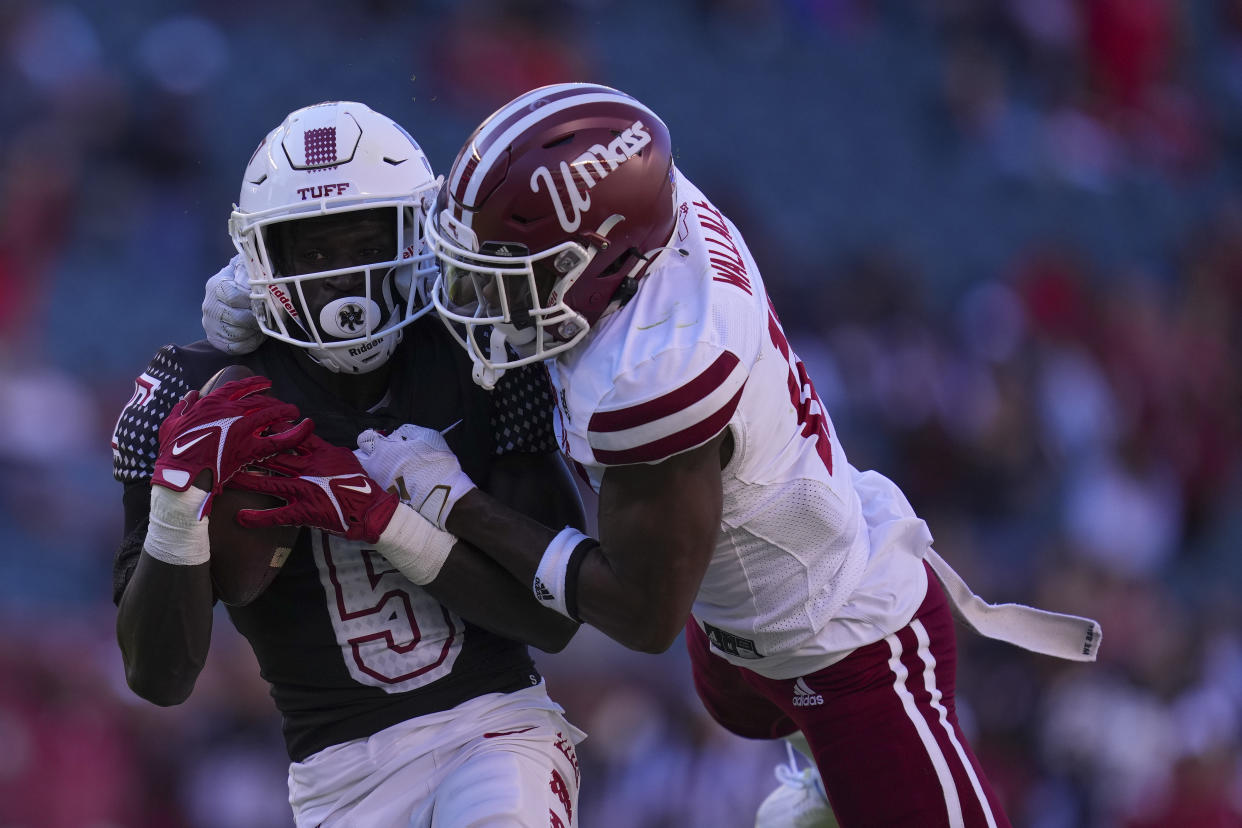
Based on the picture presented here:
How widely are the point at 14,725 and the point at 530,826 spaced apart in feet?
9.13

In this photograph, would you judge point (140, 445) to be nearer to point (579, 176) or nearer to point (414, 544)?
point (414, 544)

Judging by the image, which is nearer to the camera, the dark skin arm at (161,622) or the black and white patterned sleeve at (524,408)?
the dark skin arm at (161,622)

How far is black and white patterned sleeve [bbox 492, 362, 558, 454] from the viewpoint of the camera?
2.78 meters

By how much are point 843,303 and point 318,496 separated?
501 centimetres

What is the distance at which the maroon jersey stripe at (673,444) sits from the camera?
7.77 feet

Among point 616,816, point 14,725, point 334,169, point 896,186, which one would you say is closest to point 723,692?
point 334,169

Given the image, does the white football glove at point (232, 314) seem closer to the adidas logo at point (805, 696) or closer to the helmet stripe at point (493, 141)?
the helmet stripe at point (493, 141)

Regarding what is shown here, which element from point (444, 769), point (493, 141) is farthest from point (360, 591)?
point (493, 141)

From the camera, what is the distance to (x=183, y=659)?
263cm

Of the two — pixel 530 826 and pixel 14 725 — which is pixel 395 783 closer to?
pixel 530 826

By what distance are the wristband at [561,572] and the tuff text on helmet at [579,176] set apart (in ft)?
1.82

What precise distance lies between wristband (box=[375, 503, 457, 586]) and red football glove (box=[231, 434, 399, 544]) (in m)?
0.02

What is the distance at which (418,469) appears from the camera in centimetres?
266

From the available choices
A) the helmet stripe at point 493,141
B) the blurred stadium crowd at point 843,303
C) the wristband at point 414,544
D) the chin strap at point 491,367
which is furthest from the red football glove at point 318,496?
the blurred stadium crowd at point 843,303
